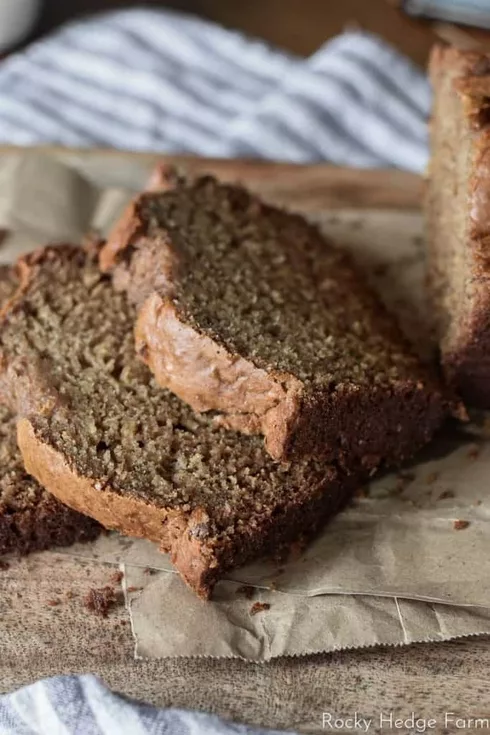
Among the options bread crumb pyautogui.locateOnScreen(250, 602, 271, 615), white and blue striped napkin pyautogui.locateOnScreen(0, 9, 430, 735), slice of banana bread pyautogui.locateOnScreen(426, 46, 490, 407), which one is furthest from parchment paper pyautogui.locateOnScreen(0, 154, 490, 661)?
white and blue striped napkin pyautogui.locateOnScreen(0, 9, 430, 735)

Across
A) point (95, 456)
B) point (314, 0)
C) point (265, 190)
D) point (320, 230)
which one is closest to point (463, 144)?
point (320, 230)

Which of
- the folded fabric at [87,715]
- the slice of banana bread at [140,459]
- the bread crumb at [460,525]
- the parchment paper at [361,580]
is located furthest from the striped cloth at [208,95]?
the folded fabric at [87,715]

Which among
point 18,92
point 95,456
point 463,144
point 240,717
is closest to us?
point 240,717

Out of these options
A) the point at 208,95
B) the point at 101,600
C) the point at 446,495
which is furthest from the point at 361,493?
the point at 208,95

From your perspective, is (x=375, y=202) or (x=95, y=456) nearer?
(x=95, y=456)

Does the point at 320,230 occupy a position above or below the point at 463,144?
below

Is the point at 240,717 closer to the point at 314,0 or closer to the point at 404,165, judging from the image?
the point at 404,165

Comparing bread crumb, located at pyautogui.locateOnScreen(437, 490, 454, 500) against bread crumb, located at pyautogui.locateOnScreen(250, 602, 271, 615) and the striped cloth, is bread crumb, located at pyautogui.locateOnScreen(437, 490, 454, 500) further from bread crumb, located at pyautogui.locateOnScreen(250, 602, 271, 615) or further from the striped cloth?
the striped cloth

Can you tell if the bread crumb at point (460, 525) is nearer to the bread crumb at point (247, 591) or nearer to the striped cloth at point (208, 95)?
the bread crumb at point (247, 591)
